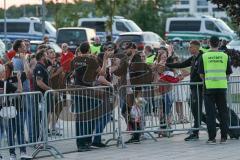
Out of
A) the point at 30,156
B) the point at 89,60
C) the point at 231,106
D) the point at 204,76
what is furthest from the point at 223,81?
the point at 30,156

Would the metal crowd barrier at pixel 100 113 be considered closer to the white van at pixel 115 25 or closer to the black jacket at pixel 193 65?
the black jacket at pixel 193 65

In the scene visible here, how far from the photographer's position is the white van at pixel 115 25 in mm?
50969

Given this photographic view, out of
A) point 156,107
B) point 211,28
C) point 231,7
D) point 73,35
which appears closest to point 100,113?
point 156,107

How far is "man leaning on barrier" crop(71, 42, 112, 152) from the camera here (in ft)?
41.3

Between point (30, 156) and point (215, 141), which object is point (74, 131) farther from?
point (215, 141)

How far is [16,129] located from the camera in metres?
11.4

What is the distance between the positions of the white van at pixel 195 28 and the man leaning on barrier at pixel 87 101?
1447 inches

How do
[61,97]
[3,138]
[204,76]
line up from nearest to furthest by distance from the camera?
1. [3,138]
2. [61,97]
3. [204,76]

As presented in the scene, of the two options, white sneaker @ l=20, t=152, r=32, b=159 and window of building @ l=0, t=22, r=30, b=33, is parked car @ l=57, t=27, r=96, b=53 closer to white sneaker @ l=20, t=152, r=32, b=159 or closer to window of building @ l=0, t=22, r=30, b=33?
window of building @ l=0, t=22, r=30, b=33

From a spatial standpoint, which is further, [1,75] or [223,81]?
[223,81]

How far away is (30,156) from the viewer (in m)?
11.9

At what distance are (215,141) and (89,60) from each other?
264 centimetres

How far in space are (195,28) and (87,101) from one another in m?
41.3

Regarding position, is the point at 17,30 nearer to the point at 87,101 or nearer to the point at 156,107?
the point at 156,107
